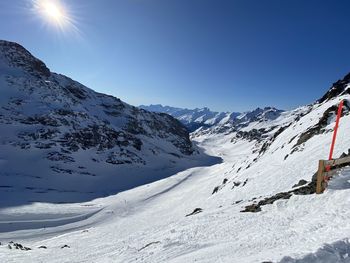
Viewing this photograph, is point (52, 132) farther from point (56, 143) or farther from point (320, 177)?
point (320, 177)

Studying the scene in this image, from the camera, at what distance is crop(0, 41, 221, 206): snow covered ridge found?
304 feet

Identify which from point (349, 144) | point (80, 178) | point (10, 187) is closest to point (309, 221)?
point (349, 144)

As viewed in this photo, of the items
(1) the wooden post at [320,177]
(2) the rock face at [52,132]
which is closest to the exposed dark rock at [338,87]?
(1) the wooden post at [320,177]

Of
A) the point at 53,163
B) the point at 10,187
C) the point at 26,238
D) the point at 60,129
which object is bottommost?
the point at 26,238

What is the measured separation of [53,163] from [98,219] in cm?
5550

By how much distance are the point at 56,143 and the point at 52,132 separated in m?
6.53

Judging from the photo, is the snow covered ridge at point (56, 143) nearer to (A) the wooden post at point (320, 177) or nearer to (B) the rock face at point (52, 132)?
(B) the rock face at point (52, 132)

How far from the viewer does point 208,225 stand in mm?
14508

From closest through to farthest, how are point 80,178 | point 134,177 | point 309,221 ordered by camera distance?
1. point 309,221
2. point 80,178
3. point 134,177

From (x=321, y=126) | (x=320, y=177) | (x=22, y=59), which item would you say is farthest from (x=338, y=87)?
(x=22, y=59)

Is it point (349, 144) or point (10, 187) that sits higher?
point (10, 187)

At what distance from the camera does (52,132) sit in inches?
4722

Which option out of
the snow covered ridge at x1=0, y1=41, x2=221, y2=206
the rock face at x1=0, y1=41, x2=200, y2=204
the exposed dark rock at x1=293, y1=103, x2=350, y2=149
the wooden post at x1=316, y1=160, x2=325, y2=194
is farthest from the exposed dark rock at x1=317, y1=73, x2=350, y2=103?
the rock face at x1=0, y1=41, x2=200, y2=204

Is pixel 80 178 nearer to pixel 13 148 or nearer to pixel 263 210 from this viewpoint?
pixel 13 148
